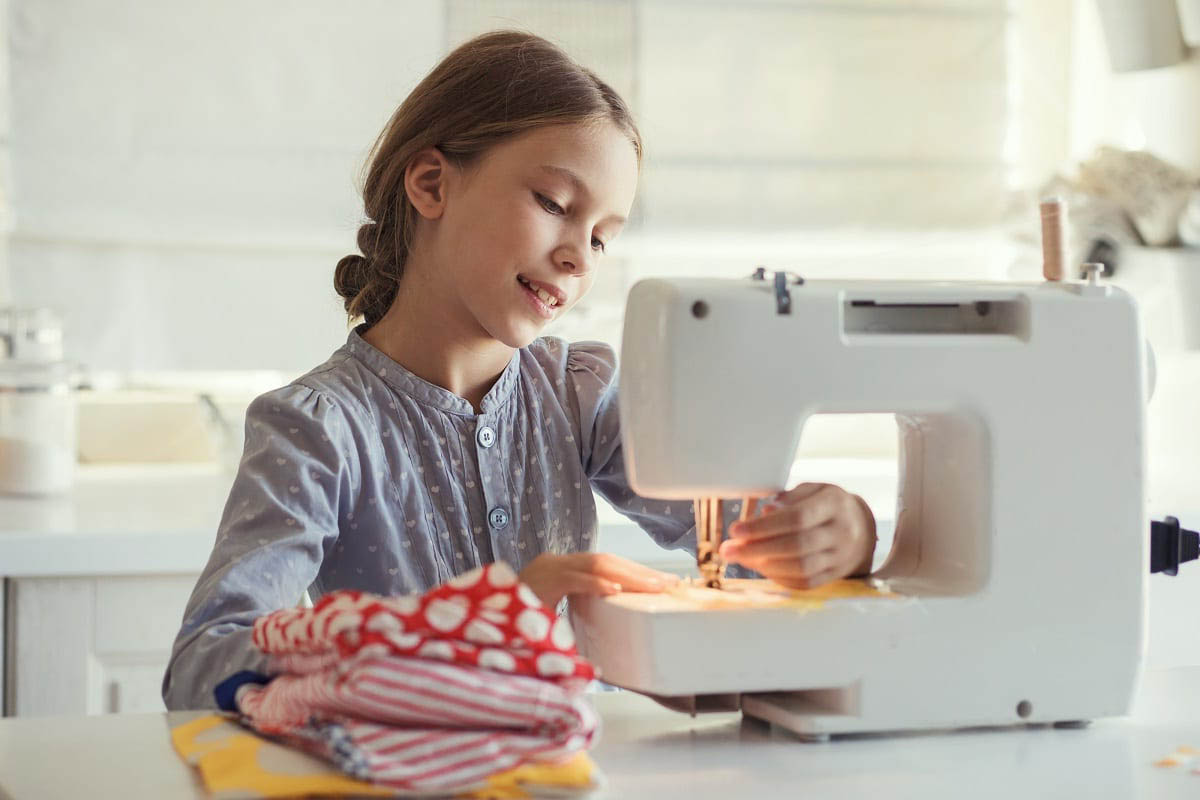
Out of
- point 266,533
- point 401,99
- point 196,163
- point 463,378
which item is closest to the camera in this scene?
point 266,533

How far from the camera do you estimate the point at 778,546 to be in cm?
94

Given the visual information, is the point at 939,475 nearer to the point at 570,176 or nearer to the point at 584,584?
the point at 584,584

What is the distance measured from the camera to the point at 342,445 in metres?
1.14

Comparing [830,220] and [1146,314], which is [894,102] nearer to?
[830,220]

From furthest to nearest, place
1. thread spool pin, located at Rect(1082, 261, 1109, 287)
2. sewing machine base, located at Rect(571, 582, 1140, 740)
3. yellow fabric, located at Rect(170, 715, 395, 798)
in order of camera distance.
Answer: thread spool pin, located at Rect(1082, 261, 1109, 287) → sewing machine base, located at Rect(571, 582, 1140, 740) → yellow fabric, located at Rect(170, 715, 395, 798)

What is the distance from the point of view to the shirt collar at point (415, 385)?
1.25m

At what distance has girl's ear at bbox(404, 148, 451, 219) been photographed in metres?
1.27

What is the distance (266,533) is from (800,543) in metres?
0.40

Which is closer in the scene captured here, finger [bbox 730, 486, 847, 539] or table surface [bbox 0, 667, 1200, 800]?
table surface [bbox 0, 667, 1200, 800]

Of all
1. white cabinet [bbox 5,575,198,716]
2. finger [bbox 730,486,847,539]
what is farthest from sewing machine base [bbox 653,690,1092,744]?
white cabinet [bbox 5,575,198,716]

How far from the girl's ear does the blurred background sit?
0.81 meters

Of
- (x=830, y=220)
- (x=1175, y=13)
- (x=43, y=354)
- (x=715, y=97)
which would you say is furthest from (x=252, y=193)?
(x=1175, y=13)

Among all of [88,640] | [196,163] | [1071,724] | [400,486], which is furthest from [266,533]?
[196,163]

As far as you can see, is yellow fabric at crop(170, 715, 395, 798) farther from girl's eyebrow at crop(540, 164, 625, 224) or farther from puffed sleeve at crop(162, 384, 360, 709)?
girl's eyebrow at crop(540, 164, 625, 224)
